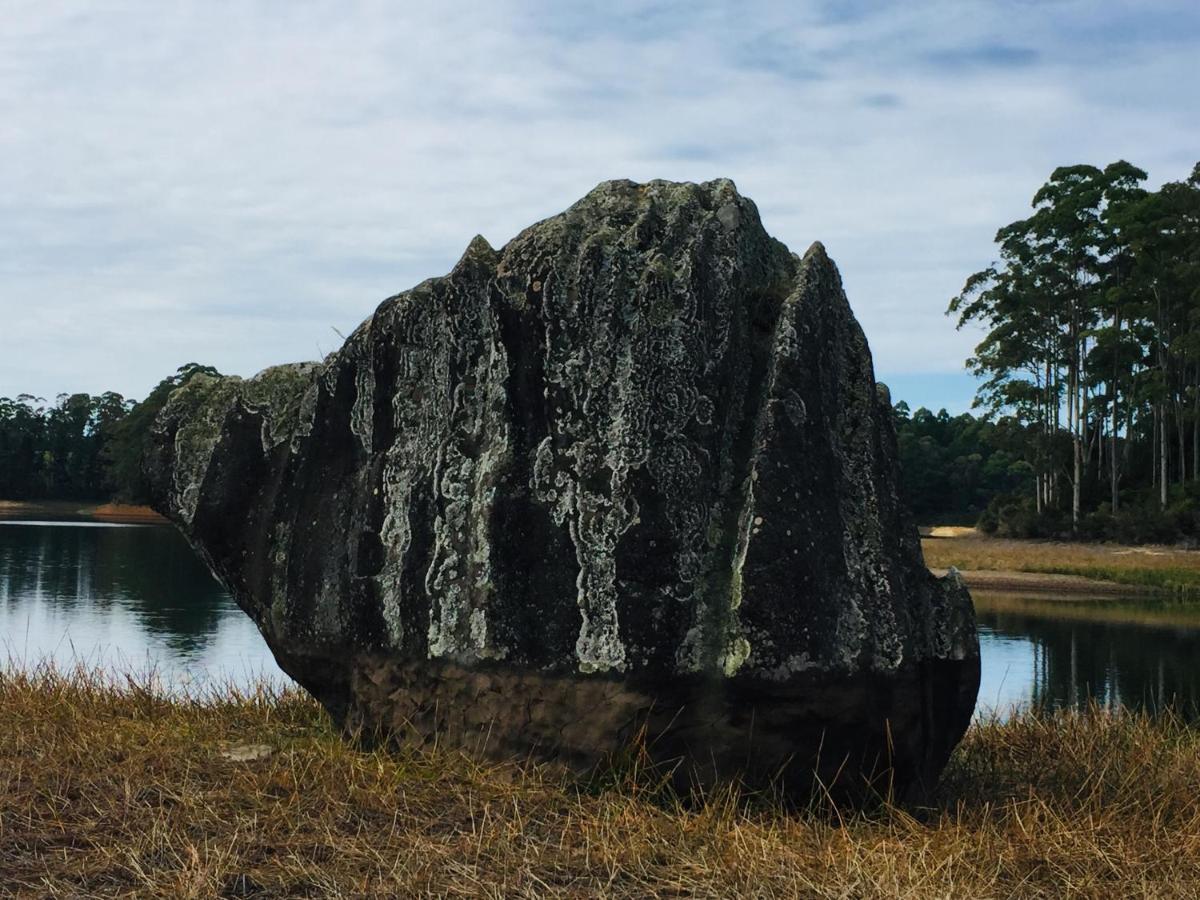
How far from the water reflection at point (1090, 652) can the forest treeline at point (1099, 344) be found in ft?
48.4

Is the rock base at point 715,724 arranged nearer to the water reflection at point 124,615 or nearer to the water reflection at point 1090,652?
the water reflection at point 124,615

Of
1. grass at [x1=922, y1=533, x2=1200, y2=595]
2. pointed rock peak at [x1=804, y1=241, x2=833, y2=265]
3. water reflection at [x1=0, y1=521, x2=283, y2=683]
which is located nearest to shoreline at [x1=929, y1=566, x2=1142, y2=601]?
grass at [x1=922, y1=533, x2=1200, y2=595]

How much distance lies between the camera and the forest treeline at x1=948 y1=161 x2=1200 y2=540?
4397cm

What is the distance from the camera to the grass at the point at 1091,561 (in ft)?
109

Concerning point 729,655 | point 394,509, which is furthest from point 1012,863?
point 394,509

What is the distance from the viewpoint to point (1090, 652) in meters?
20.6

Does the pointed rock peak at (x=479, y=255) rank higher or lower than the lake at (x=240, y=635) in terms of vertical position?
higher

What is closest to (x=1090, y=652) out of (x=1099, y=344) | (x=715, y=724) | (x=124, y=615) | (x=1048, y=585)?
(x=1048, y=585)

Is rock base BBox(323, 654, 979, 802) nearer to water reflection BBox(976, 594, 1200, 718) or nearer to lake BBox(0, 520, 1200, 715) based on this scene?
lake BBox(0, 520, 1200, 715)

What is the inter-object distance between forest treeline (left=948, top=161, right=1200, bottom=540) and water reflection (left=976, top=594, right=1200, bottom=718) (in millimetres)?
14767

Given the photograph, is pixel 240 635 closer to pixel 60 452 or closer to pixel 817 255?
pixel 817 255

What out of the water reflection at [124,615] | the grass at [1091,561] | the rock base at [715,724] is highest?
the rock base at [715,724]

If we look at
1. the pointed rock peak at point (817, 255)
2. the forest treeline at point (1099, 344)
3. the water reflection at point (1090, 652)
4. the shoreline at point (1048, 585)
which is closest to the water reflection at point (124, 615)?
the pointed rock peak at point (817, 255)

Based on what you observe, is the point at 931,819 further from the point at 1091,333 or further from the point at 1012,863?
the point at 1091,333
